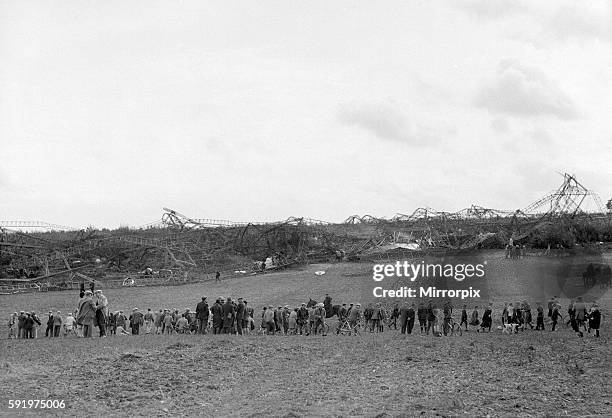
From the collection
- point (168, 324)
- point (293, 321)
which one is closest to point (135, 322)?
point (168, 324)

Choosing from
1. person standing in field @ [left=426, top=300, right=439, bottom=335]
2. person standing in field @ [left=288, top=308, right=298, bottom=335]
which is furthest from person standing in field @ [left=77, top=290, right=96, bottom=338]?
person standing in field @ [left=426, top=300, right=439, bottom=335]

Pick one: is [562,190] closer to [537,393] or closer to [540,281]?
[540,281]

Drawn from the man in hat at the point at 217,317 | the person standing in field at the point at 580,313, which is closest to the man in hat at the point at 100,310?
the man in hat at the point at 217,317

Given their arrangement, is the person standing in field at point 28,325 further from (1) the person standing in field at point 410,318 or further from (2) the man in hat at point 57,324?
(1) the person standing in field at point 410,318

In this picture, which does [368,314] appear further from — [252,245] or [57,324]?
[252,245]

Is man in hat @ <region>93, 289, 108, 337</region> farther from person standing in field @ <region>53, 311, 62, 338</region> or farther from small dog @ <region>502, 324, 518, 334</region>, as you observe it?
small dog @ <region>502, 324, 518, 334</region>
